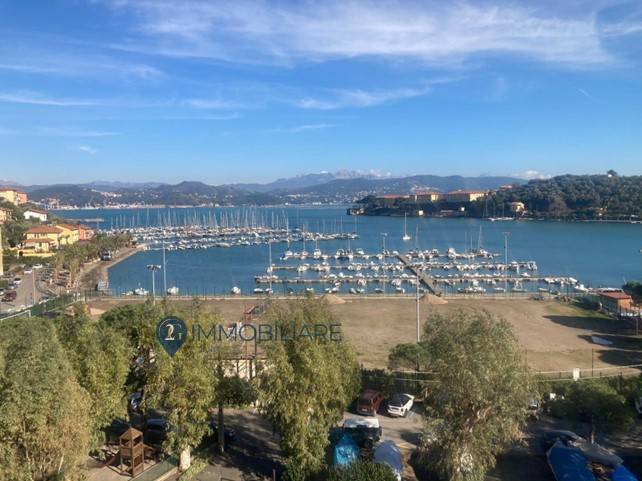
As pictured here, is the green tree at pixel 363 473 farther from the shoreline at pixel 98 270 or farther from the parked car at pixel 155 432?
the shoreline at pixel 98 270

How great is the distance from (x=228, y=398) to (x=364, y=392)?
2815 millimetres

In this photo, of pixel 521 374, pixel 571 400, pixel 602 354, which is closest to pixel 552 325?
pixel 602 354

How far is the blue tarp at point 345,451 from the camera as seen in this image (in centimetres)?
700

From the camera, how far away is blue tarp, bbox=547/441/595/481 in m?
6.60

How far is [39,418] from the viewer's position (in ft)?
17.5

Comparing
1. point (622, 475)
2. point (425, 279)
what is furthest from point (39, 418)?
point (425, 279)

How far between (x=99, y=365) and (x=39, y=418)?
1.92 metres

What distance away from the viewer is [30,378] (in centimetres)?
541

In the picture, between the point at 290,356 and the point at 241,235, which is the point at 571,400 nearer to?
the point at 290,356

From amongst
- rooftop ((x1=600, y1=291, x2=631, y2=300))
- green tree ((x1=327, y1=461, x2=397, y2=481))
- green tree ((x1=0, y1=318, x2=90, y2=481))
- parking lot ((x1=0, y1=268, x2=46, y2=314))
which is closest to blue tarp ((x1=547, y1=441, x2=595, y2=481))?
green tree ((x1=327, y1=461, x2=397, y2=481))

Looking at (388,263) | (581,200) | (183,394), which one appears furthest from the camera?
(581,200)

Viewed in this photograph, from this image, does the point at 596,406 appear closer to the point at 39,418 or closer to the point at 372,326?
the point at 39,418

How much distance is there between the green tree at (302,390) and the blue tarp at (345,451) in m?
0.35

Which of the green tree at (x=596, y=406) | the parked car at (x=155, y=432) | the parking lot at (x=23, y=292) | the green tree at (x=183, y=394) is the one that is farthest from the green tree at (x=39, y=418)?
the parking lot at (x=23, y=292)
